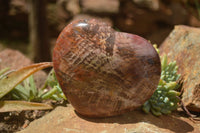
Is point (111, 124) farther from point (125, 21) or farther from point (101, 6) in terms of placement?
point (101, 6)

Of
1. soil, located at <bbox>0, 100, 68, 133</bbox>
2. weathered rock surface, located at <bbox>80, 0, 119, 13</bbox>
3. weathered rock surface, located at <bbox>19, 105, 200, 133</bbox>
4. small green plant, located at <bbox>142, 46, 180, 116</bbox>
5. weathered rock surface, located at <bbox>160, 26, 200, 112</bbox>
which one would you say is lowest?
soil, located at <bbox>0, 100, 68, 133</bbox>

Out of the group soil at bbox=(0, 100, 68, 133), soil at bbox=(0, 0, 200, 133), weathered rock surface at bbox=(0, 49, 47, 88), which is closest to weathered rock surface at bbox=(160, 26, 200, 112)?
soil at bbox=(0, 100, 68, 133)

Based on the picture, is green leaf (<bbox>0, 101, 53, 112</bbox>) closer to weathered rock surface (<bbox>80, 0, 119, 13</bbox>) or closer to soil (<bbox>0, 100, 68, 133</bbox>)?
soil (<bbox>0, 100, 68, 133</bbox>)

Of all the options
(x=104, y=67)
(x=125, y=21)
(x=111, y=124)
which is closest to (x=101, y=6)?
(x=125, y=21)

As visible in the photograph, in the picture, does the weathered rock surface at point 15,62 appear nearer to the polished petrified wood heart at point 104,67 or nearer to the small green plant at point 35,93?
the small green plant at point 35,93

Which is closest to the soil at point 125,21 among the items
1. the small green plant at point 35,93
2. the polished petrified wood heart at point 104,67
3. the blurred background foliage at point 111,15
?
the blurred background foliage at point 111,15

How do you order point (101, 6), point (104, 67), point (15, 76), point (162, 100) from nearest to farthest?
1. point (104, 67)
2. point (162, 100)
3. point (15, 76)
4. point (101, 6)

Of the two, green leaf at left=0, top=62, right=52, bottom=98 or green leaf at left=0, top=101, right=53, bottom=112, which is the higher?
green leaf at left=0, top=62, right=52, bottom=98
